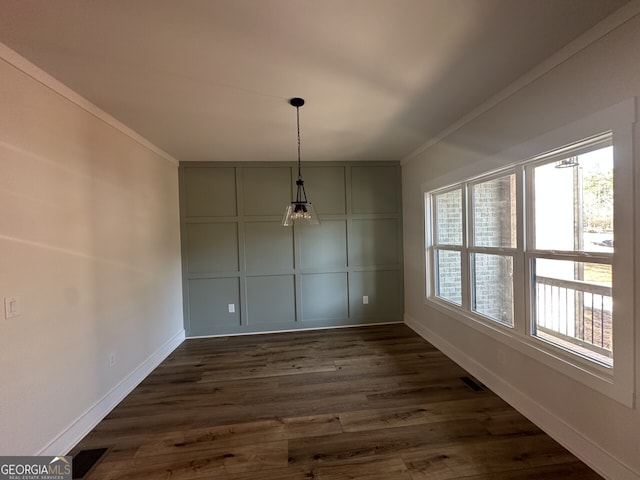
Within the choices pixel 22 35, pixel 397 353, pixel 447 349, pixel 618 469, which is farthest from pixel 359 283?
pixel 22 35

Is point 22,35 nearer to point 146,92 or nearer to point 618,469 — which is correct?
point 146,92

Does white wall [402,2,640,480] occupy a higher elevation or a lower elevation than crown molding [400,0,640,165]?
lower

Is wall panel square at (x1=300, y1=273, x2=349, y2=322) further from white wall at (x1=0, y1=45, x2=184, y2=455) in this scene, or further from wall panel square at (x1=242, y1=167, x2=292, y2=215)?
white wall at (x1=0, y1=45, x2=184, y2=455)

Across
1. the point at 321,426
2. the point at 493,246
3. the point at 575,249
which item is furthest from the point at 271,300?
the point at 575,249

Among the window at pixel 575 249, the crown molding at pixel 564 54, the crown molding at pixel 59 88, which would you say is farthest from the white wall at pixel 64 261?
the window at pixel 575 249

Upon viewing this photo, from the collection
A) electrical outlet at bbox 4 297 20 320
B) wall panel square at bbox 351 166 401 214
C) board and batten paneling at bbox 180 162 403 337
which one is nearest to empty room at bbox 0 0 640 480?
electrical outlet at bbox 4 297 20 320

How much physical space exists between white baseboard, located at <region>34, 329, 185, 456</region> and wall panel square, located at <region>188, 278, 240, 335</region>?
2.17ft

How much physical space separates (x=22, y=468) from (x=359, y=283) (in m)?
3.59

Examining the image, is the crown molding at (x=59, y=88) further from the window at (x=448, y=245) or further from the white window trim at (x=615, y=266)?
the window at (x=448, y=245)

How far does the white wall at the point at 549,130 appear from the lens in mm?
1431

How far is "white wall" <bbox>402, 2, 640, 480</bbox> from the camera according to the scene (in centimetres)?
143

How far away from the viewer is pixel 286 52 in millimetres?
1635

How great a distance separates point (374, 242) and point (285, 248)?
4.55ft

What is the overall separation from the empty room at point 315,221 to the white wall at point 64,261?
2 centimetres
